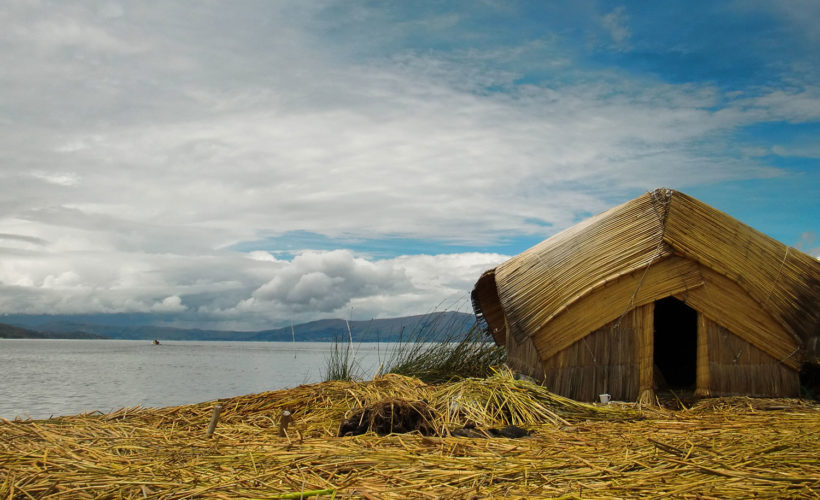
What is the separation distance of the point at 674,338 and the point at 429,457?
7352mm

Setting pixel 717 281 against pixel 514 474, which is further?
pixel 717 281

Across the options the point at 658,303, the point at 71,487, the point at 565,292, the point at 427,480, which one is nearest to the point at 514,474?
the point at 427,480

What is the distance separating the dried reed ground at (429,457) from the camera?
8.89 feet

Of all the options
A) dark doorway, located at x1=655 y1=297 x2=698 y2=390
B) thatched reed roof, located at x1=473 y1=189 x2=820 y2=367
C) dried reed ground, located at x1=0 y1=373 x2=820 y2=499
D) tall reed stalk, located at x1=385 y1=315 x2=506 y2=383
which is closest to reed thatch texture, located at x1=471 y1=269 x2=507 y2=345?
tall reed stalk, located at x1=385 y1=315 x2=506 y2=383

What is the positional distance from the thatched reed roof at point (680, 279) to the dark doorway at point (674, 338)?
7.18ft

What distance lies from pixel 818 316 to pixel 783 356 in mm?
691

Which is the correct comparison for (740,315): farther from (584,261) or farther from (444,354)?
(444,354)

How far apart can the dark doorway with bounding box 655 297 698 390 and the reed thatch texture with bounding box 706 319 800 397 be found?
2251 millimetres

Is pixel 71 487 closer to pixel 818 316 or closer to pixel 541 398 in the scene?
pixel 541 398

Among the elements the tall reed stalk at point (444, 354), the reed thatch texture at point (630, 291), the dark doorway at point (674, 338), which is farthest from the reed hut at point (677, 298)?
the tall reed stalk at point (444, 354)

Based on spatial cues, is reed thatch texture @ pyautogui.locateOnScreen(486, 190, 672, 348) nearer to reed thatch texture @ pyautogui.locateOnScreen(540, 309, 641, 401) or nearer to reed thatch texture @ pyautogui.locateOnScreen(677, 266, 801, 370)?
reed thatch texture @ pyautogui.locateOnScreen(540, 309, 641, 401)

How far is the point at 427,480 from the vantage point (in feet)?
9.39

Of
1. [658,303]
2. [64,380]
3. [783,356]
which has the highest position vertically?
[658,303]

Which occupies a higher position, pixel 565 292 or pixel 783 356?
pixel 565 292
